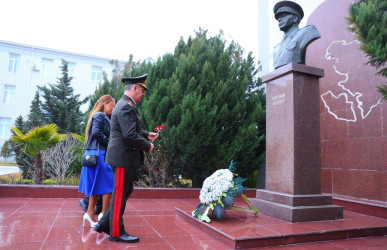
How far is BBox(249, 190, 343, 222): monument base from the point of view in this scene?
4.00 m

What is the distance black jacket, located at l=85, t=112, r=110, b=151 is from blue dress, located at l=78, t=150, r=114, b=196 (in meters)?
0.09

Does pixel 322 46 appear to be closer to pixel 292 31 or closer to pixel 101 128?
pixel 292 31

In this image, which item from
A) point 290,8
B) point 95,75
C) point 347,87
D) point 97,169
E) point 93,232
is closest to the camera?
point 93,232

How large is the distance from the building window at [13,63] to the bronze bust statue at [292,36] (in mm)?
23633

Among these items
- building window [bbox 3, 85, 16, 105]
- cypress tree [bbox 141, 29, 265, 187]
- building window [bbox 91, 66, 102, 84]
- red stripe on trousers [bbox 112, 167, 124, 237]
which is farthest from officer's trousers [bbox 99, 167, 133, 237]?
building window [bbox 3, 85, 16, 105]

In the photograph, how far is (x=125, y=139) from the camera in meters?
3.01

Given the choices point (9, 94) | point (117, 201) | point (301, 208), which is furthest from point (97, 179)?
point (9, 94)

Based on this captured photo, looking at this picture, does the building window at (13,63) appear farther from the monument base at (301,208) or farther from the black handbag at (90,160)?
the monument base at (301,208)

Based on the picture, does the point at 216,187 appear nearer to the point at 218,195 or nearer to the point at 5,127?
the point at 218,195

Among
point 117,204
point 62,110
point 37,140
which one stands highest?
point 62,110

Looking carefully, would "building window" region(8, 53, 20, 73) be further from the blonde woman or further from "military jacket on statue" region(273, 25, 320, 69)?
"military jacket on statue" region(273, 25, 320, 69)

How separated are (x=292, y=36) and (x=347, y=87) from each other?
229 cm

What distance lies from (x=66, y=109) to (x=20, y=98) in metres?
11.4

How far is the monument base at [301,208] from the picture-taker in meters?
4.00
